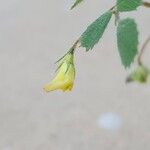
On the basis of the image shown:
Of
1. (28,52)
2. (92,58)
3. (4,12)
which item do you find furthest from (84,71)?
(4,12)

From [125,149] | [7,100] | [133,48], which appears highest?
[133,48]

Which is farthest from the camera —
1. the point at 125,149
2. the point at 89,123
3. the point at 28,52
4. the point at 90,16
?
the point at 90,16

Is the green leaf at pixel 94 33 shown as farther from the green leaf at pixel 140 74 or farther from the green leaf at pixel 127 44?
the green leaf at pixel 140 74

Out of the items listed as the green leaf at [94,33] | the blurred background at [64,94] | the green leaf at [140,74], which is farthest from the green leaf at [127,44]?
the blurred background at [64,94]

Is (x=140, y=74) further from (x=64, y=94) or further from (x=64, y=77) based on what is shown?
(x=64, y=94)

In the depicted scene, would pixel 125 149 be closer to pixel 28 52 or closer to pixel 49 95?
pixel 49 95

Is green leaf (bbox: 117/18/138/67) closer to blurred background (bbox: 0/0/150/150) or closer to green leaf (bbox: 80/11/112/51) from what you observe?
green leaf (bbox: 80/11/112/51)

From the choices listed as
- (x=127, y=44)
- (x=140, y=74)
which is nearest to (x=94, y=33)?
(x=127, y=44)

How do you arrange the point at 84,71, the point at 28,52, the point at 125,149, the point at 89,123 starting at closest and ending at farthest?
the point at 125,149 < the point at 89,123 < the point at 84,71 < the point at 28,52
